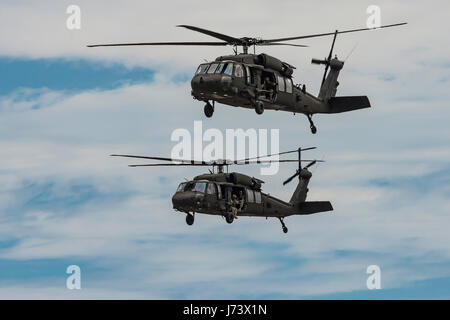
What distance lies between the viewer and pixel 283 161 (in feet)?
296

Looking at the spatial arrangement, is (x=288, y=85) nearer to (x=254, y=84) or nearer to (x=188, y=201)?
(x=254, y=84)

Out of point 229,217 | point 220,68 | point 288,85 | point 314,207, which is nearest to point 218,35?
point 220,68

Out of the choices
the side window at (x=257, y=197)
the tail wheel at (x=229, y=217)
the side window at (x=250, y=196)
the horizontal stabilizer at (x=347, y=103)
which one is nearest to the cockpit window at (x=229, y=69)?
the horizontal stabilizer at (x=347, y=103)

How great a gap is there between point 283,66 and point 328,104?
624 centimetres

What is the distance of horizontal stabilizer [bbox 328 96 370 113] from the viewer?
295 ft

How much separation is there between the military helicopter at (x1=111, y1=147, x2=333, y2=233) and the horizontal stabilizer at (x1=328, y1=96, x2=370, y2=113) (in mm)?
3924

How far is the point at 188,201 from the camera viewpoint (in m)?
88.4

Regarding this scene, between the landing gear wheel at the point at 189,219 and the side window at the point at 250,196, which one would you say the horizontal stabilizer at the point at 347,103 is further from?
the landing gear wheel at the point at 189,219

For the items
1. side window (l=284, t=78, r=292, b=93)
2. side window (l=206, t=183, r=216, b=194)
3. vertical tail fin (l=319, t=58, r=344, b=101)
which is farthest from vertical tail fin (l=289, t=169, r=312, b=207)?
side window (l=284, t=78, r=292, b=93)

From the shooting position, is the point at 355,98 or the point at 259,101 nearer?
the point at 259,101

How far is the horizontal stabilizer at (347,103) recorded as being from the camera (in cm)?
8988

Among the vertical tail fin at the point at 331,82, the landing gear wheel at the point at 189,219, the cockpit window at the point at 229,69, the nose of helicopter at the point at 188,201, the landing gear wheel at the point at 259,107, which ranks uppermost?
the vertical tail fin at the point at 331,82
